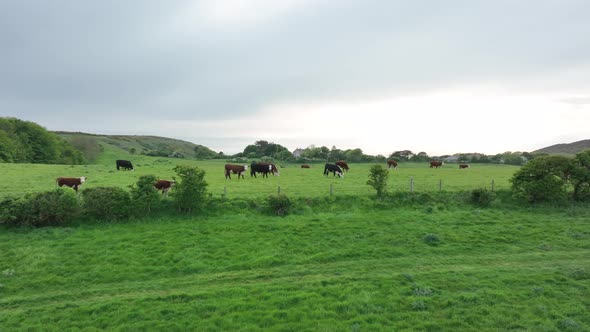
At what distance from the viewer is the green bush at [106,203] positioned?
16844 mm

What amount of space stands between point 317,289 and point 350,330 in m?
2.35

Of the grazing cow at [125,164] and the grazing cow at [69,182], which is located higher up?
the grazing cow at [125,164]

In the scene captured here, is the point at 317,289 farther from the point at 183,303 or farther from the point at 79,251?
the point at 79,251

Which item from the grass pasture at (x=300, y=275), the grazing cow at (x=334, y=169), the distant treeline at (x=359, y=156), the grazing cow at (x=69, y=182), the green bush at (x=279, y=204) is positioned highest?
the distant treeline at (x=359, y=156)

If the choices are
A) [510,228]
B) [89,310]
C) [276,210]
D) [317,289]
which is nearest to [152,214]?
[276,210]

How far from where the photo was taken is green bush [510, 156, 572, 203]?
69.4 feet

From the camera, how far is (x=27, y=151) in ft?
203

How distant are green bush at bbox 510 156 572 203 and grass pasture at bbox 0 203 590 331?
3.52 m

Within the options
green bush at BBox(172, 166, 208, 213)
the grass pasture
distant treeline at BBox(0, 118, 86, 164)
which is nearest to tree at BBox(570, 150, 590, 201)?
the grass pasture

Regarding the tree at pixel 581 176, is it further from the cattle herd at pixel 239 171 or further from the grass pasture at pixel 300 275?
the cattle herd at pixel 239 171

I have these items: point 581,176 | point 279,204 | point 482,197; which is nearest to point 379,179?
point 482,197

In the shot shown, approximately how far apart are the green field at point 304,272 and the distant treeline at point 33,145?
57924 millimetres

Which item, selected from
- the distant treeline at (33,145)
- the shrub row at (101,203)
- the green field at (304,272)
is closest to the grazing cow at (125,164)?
the shrub row at (101,203)

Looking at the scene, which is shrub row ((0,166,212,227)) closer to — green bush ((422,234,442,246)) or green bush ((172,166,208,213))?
green bush ((172,166,208,213))
